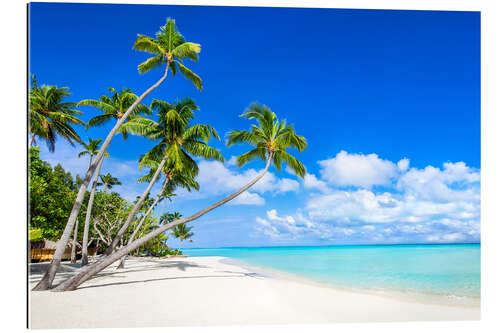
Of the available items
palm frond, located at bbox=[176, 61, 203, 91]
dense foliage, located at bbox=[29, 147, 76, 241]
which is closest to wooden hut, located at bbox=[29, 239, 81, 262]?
dense foliage, located at bbox=[29, 147, 76, 241]

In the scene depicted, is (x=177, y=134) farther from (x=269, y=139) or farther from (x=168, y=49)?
(x=269, y=139)

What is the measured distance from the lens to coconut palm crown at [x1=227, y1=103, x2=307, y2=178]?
7074mm

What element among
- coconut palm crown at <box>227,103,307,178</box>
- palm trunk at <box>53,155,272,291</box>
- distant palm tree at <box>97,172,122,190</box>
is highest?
coconut palm crown at <box>227,103,307,178</box>

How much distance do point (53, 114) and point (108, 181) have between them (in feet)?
56.1

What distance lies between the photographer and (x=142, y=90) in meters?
6.71

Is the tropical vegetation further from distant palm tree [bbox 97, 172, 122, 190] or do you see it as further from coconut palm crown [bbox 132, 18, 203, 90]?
distant palm tree [bbox 97, 172, 122, 190]

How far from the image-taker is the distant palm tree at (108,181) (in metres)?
22.3

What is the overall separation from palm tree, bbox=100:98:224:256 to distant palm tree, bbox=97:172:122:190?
16088mm

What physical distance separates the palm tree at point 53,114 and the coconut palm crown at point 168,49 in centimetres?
311

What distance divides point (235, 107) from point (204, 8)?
4537mm
